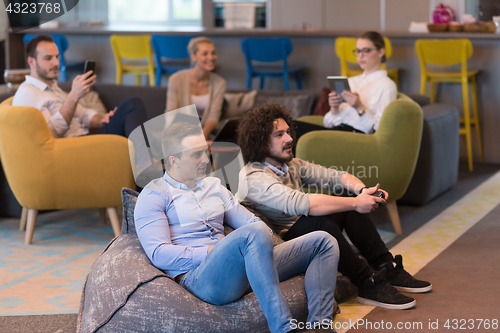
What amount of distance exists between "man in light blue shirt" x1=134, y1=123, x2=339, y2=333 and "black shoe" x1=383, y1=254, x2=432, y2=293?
1.78 ft

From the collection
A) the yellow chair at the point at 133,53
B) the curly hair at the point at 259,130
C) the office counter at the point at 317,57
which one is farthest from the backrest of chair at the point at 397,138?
the yellow chair at the point at 133,53

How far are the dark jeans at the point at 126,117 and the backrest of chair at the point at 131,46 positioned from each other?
8.49ft

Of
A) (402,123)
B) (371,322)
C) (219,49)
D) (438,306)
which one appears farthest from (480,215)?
(219,49)

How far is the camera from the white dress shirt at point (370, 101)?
331 centimetres

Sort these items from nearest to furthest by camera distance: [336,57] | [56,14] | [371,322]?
1. [56,14]
2. [371,322]
3. [336,57]

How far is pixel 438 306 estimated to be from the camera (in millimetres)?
2236

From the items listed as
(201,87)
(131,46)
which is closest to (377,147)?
(201,87)

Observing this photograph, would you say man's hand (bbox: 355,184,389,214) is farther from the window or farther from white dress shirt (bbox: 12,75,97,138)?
the window

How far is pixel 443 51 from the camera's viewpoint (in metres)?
4.75

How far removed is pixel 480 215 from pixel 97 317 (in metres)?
2.51

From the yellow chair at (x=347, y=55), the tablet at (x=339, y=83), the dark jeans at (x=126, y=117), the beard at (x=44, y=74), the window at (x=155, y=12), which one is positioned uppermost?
the window at (x=155, y=12)

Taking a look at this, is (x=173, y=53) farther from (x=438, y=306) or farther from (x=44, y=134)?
(x=438, y=306)

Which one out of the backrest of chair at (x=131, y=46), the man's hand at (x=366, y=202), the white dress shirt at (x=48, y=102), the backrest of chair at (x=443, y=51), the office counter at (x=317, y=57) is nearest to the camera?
the man's hand at (x=366, y=202)

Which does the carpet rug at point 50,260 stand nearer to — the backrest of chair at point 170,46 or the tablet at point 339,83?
the tablet at point 339,83
